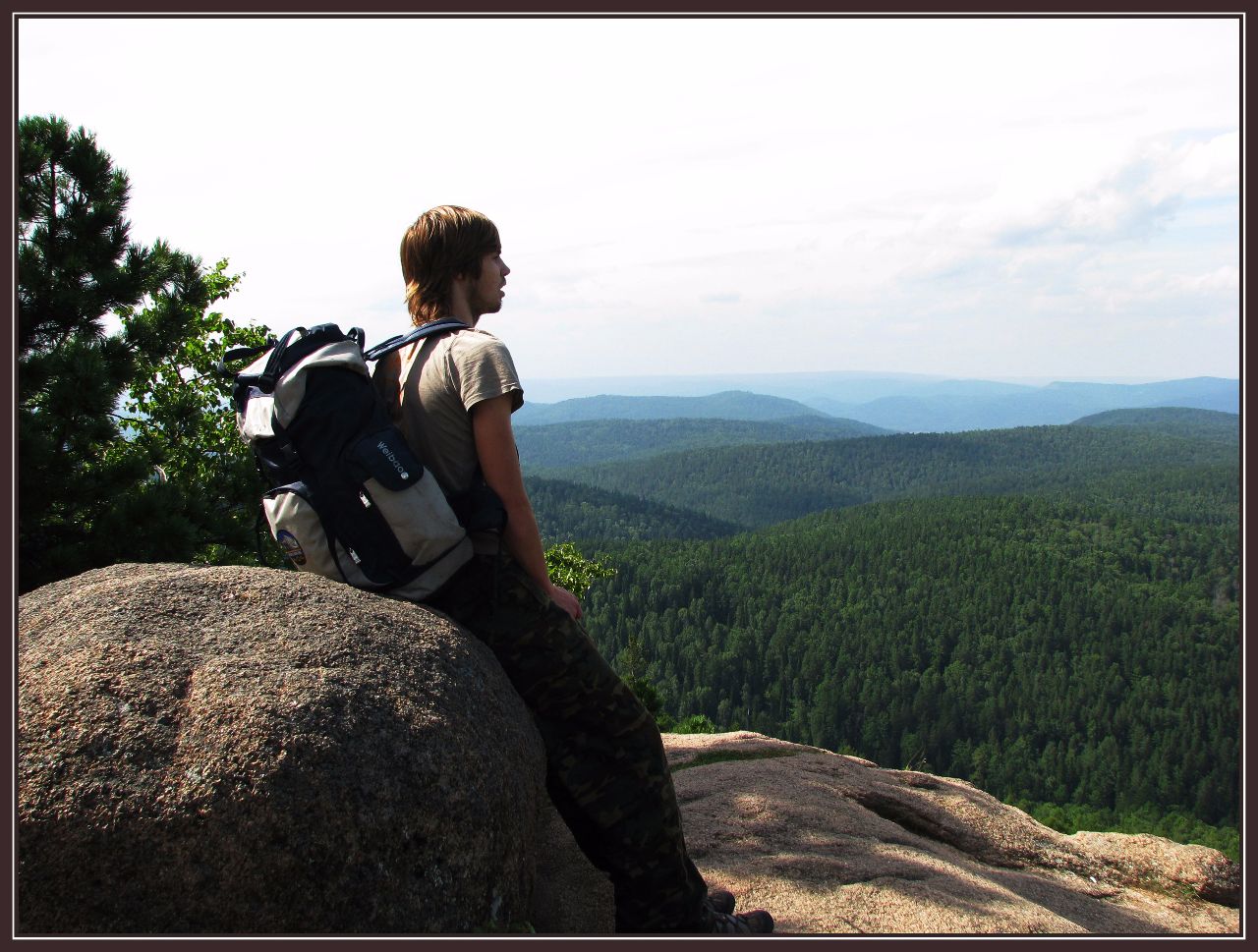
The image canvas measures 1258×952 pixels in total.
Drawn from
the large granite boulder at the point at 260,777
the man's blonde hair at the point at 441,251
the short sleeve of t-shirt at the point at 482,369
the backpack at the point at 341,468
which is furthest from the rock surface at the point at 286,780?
the man's blonde hair at the point at 441,251

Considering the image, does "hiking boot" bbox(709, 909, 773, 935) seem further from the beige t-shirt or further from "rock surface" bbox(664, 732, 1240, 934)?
the beige t-shirt

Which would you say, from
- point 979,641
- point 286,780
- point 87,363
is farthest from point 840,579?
point 286,780

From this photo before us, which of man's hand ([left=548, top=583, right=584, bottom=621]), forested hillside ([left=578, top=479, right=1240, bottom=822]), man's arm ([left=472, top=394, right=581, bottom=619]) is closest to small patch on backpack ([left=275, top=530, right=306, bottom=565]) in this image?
man's arm ([left=472, top=394, right=581, bottom=619])

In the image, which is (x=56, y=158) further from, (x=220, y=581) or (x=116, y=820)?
(x=116, y=820)

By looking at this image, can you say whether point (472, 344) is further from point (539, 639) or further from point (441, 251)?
point (539, 639)

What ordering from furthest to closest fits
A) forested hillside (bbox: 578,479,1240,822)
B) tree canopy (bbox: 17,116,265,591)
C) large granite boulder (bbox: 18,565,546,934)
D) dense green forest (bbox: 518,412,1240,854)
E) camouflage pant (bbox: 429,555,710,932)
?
forested hillside (bbox: 578,479,1240,822), dense green forest (bbox: 518,412,1240,854), tree canopy (bbox: 17,116,265,591), camouflage pant (bbox: 429,555,710,932), large granite boulder (bbox: 18,565,546,934)

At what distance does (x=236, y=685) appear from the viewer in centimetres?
472

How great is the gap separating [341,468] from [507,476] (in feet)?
2.91

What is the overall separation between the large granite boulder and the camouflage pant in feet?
0.89

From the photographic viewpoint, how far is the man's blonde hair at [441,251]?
4973 mm

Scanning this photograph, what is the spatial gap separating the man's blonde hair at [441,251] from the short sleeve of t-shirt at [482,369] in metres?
0.46

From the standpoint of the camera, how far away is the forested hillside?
346 feet
